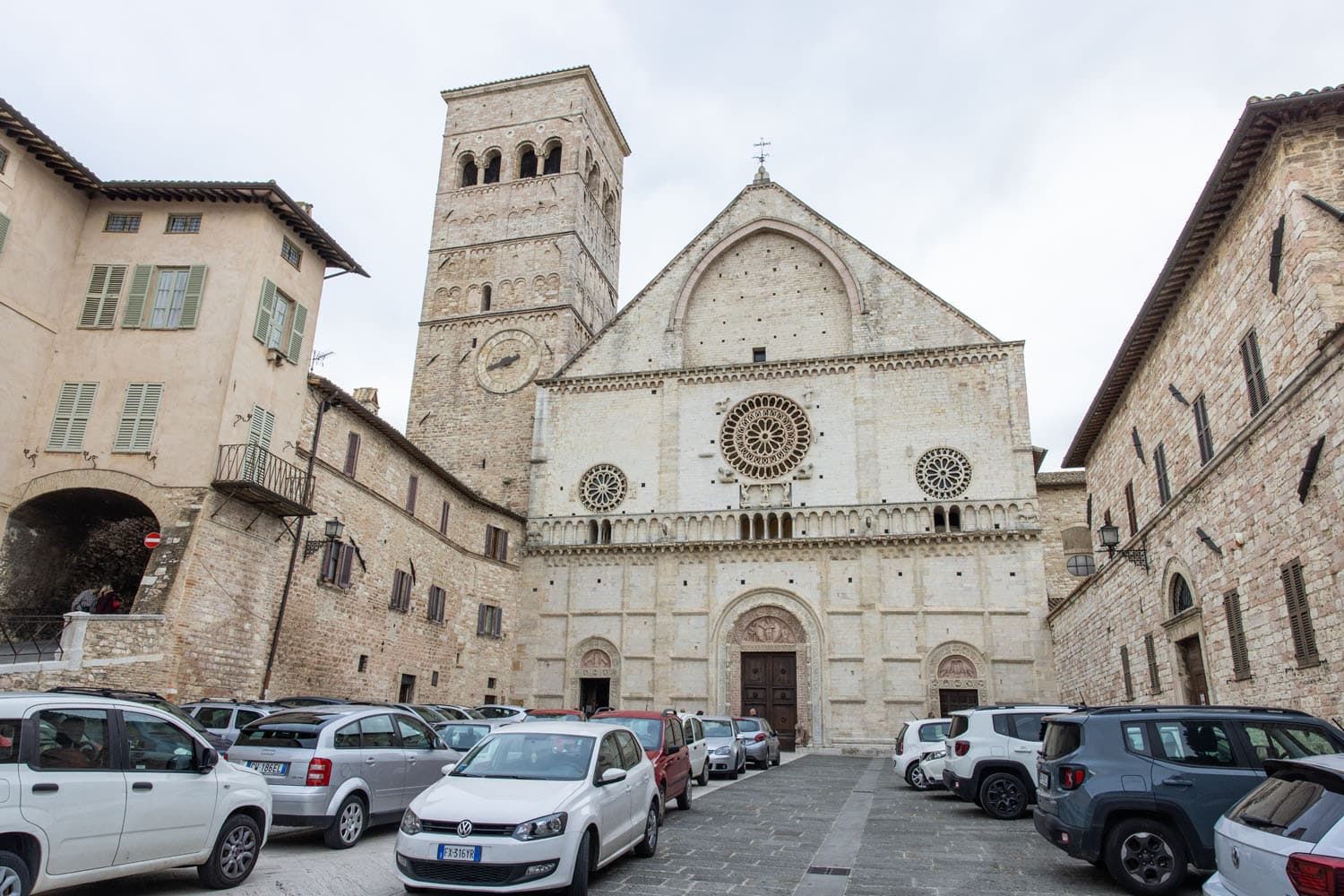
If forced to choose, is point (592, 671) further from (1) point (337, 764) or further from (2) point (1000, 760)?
(1) point (337, 764)

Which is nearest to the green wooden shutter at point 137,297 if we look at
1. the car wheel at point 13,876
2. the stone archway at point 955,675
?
the car wheel at point 13,876

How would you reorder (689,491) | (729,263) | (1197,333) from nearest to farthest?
(1197,333)
(689,491)
(729,263)

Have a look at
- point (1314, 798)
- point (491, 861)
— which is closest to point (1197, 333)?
point (1314, 798)

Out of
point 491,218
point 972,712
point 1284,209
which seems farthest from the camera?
point 491,218

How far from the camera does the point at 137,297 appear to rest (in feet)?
61.2

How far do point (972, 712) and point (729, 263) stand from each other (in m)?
23.8

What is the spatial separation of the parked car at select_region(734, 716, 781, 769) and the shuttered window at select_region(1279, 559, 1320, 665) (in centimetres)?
1124

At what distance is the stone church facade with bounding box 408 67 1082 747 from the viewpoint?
27984 mm

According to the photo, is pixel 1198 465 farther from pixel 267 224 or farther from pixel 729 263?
pixel 729 263

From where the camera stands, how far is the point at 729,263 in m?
34.2

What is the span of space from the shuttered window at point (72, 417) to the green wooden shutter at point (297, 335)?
3.84 meters

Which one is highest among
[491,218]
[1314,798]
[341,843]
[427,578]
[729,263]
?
[491,218]

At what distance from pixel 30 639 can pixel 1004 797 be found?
16.6m

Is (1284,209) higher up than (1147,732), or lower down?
higher up
